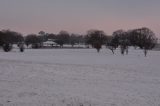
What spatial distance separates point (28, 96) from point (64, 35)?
6307 inches

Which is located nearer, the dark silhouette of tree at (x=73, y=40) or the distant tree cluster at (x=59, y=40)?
the distant tree cluster at (x=59, y=40)

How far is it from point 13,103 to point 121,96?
4351 mm

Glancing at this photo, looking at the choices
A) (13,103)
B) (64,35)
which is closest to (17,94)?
(13,103)

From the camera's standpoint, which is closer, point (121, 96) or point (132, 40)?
point (121, 96)

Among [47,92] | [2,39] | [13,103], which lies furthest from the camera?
[2,39]

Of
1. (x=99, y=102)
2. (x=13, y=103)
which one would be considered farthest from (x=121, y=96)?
(x=13, y=103)

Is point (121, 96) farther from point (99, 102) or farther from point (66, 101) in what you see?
point (66, 101)

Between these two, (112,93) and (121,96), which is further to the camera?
(112,93)

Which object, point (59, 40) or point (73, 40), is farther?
point (73, 40)

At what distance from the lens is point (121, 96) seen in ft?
39.7

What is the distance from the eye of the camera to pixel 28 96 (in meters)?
11.5

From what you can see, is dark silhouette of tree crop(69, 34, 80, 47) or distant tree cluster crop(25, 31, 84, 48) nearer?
distant tree cluster crop(25, 31, 84, 48)

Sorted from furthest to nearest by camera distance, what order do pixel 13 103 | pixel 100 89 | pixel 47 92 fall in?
pixel 100 89 → pixel 47 92 → pixel 13 103

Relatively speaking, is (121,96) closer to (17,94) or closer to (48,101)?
(48,101)
